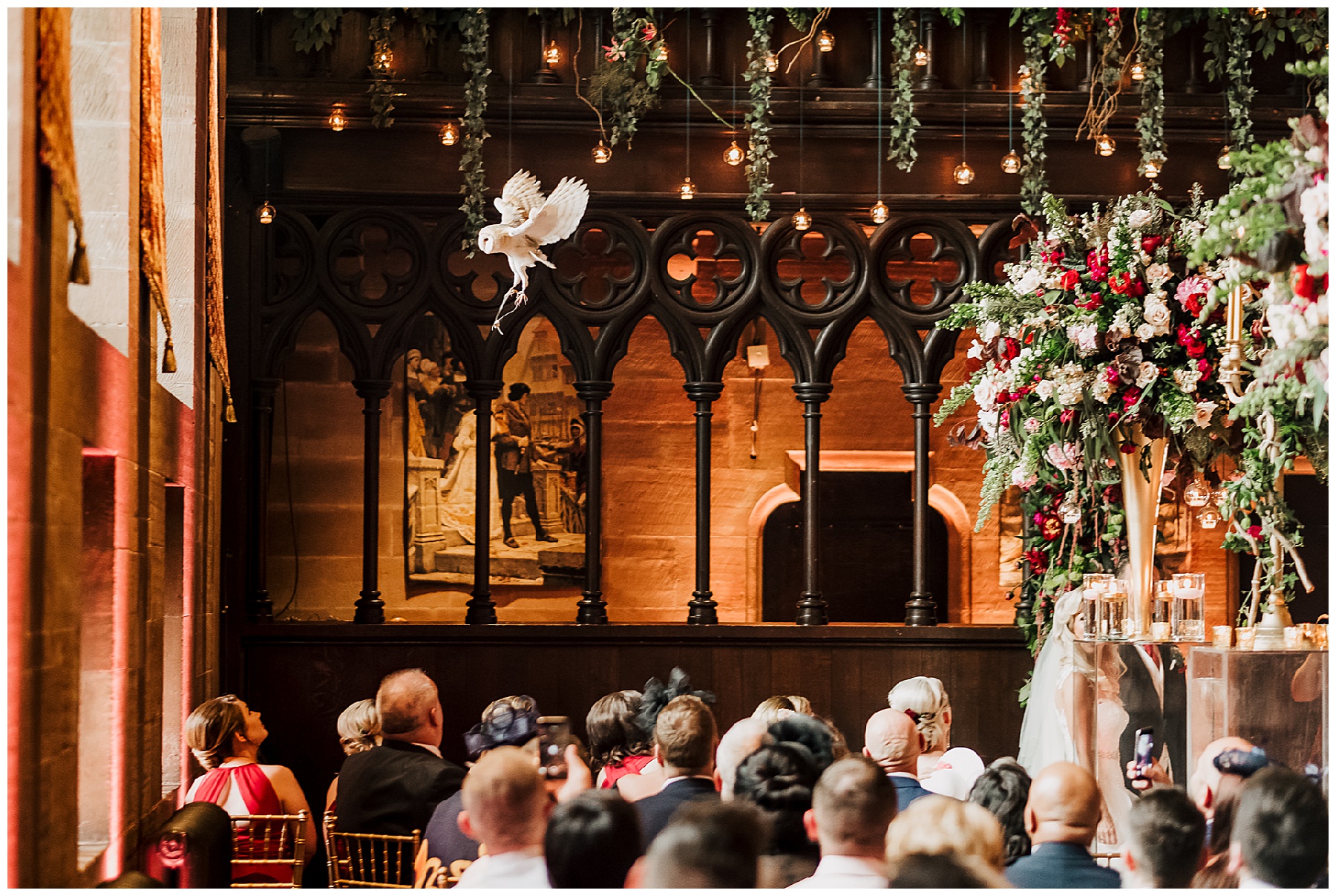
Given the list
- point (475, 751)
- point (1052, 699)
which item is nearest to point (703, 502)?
point (1052, 699)

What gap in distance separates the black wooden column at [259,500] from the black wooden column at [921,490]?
9.70ft

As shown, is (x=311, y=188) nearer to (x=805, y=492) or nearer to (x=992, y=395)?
(x=805, y=492)

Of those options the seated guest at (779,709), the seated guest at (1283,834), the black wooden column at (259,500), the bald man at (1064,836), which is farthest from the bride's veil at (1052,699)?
the black wooden column at (259,500)

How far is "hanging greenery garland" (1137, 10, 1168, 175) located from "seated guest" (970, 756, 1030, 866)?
4.29 metres

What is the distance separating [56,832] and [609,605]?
6.66 meters

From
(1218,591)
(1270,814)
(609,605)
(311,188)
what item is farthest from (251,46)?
(1218,591)

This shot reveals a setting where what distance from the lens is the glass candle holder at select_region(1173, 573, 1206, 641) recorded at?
3957 mm

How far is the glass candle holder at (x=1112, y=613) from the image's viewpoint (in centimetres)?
415

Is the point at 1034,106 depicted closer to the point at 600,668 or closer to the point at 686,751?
the point at 600,668

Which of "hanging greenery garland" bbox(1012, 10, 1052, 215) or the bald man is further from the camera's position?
"hanging greenery garland" bbox(1012, 10, 1052, 215)

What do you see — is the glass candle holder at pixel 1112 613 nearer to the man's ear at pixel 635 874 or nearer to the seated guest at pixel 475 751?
the seated guest at pixel 475 751

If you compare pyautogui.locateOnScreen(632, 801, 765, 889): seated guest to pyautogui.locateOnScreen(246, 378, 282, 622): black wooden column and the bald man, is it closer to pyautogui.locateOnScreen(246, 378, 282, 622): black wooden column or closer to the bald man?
the bald man

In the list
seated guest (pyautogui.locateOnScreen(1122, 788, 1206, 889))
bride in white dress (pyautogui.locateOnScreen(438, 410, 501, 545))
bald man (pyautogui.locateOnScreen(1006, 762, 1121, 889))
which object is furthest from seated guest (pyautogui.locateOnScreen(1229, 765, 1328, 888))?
bride in white dress (pyautogui.locateOnScreen(438, 410, 501, 545))

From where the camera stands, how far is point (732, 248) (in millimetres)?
6547
